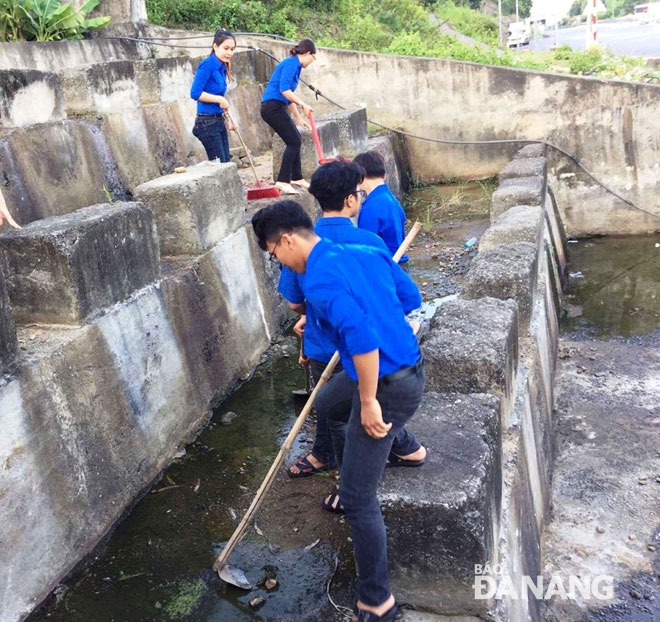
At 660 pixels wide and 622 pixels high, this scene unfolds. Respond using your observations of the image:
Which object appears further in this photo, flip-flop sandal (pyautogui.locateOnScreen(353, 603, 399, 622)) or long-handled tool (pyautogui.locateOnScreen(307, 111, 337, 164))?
long-handled tool (pyautogui.locateOnScreen(307, 111, 337, 164))

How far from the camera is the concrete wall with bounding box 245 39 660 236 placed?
976 cm

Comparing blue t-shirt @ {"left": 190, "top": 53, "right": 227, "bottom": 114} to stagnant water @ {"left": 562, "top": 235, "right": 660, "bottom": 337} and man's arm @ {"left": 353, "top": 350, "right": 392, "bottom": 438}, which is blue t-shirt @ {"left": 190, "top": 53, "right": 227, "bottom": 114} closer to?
stagnant water @ {"left": 562, "top": 235, "right": 660, "bottom": 337}

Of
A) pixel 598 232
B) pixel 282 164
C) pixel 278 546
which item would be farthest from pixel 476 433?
pixel 598 232

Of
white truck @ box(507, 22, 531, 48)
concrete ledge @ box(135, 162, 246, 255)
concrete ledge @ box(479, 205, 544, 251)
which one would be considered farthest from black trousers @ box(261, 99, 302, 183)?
white truck @ box(507, 22, 531, 48)

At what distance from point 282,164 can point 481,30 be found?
65.2 feet

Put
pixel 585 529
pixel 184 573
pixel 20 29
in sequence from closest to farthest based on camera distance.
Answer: pixel 184 573 < pixel 585 529 < pixel 20 29

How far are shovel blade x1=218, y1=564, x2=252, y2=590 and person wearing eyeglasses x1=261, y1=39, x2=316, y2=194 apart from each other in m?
4.49

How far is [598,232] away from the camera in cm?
1016

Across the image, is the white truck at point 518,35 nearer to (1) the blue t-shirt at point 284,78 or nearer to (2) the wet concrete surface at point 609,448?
(2) the wet concrete surface at point 609,448

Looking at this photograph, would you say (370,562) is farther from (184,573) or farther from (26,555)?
(26,555)

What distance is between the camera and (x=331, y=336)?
268cm

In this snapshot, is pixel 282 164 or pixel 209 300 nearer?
pixel 209 300

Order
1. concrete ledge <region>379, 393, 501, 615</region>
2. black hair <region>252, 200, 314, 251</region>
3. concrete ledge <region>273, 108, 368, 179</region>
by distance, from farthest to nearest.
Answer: concrete ledge <region>273, 108, 368, 179</region>, black hair <region>252, 200, 314, 251</region>, concrete ledge <region>379, 393, 501, 615</region>

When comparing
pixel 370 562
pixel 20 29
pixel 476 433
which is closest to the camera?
pixel 370 562
